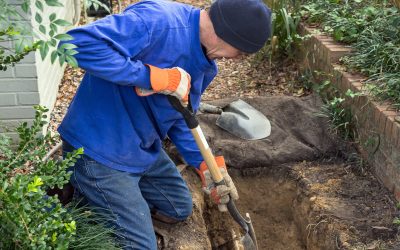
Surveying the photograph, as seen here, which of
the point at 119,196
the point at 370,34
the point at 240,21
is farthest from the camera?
the point at 370,34

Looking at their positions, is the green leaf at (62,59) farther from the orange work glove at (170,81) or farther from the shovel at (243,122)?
the shovel at (243,122)

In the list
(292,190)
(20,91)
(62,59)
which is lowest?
(292,190)

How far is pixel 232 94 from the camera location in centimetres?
574

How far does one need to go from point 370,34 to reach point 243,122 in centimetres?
126

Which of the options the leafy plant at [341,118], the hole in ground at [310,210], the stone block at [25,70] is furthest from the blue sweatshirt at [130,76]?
the leafy plant at [341,118]

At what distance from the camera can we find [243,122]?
16.0 feet

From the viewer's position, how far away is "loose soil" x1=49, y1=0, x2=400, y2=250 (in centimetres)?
391

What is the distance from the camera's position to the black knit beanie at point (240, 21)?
2.90m

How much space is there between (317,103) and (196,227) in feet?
5.67

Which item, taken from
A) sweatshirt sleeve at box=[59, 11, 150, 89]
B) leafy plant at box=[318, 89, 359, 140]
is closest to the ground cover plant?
leafy plant at box=[318, 89, 359, 140]

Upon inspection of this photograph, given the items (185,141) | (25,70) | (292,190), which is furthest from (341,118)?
(25,70)

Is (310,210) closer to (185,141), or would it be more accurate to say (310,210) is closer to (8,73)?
(185,141)

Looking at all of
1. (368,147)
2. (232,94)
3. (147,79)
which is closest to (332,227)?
(368,147)

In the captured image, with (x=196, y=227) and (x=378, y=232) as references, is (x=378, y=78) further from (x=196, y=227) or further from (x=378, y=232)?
(x=196, y=227)
